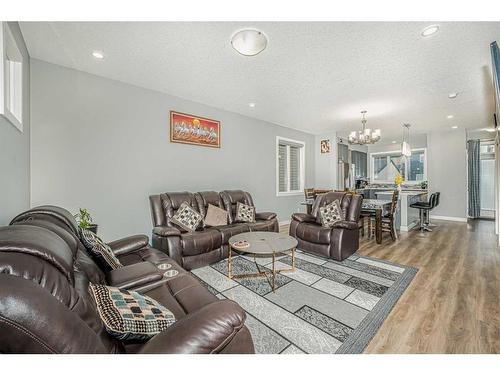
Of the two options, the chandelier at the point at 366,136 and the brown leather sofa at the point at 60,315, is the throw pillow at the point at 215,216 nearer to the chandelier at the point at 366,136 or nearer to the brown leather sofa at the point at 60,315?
the brown leather sofa at the point at 60,315

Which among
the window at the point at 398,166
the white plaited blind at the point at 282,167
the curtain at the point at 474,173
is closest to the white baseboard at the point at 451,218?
the curtain at the point at 474,173

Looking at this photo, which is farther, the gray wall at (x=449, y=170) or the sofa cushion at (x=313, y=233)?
the gray wall at (x=449, y=170)

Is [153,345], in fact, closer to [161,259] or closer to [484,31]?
[161,259]

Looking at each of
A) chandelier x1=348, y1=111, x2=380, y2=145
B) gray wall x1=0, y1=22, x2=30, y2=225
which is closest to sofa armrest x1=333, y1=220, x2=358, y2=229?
chandelier x1=348, y1=111, x2=380, y2=145

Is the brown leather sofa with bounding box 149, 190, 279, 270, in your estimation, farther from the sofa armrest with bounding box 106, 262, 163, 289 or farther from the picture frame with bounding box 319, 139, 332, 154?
the picture frame with bounding box 319, 139, 332, 154

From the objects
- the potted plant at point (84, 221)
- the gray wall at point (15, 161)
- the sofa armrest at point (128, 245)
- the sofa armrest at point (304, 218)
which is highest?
the gray wall at point (15, 161)

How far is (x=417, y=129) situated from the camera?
6242 millimetres

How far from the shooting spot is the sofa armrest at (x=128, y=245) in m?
2.23

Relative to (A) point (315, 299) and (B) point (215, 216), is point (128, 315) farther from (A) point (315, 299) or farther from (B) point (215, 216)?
(B) point (215, 216)

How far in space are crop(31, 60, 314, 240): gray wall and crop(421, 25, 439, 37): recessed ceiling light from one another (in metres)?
3.34

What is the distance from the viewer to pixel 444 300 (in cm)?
218

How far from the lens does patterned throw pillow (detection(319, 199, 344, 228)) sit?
355cm
